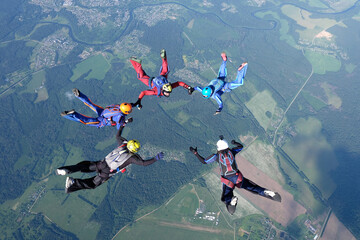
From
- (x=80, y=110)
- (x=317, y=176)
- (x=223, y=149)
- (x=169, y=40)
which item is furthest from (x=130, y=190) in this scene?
(x=169, y=40)

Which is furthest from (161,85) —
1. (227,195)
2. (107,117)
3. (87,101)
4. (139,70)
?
(227,195)

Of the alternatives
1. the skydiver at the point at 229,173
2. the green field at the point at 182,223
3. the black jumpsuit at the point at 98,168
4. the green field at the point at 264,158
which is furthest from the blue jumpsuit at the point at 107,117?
the green field at the point at 264,158

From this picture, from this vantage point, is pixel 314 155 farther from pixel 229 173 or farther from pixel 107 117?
pixel 107 117

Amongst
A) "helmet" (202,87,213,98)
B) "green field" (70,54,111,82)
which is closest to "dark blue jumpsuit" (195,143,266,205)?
"helmet" (202,87,213,98)

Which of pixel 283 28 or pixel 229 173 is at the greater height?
pixel 229 173

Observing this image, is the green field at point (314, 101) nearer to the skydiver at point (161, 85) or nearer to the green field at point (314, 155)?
the green field at point (314, 155)

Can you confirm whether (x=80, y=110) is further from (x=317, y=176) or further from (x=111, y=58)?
(x=317, y=176)
